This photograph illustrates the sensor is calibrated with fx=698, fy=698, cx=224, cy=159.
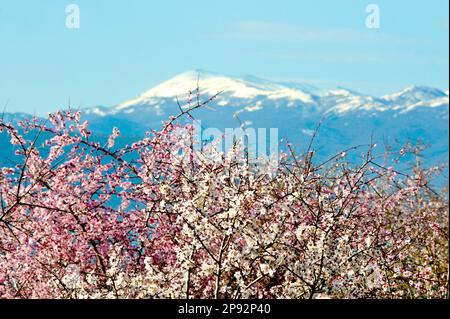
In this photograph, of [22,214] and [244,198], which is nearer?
[244,198]

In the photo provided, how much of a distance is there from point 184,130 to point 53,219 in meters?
2.70

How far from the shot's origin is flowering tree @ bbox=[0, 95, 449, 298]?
24.5 ft

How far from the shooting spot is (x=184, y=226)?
7.54m

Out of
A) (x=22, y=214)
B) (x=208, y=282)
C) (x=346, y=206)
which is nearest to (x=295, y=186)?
(x=346, y=206)

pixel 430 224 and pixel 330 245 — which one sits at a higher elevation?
pixel 330 245

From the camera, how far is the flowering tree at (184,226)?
7.48 meters

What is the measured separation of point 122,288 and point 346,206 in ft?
10.4

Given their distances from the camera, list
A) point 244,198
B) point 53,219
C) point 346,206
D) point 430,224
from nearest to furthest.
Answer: point 244,198 → point 346,206 → point 53,219 → point 430,224

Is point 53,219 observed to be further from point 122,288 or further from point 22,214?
point 122,288

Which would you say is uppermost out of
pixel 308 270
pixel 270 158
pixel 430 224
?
pixel 270 158

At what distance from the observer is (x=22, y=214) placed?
34.7ft

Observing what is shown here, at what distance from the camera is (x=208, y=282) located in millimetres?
8773
